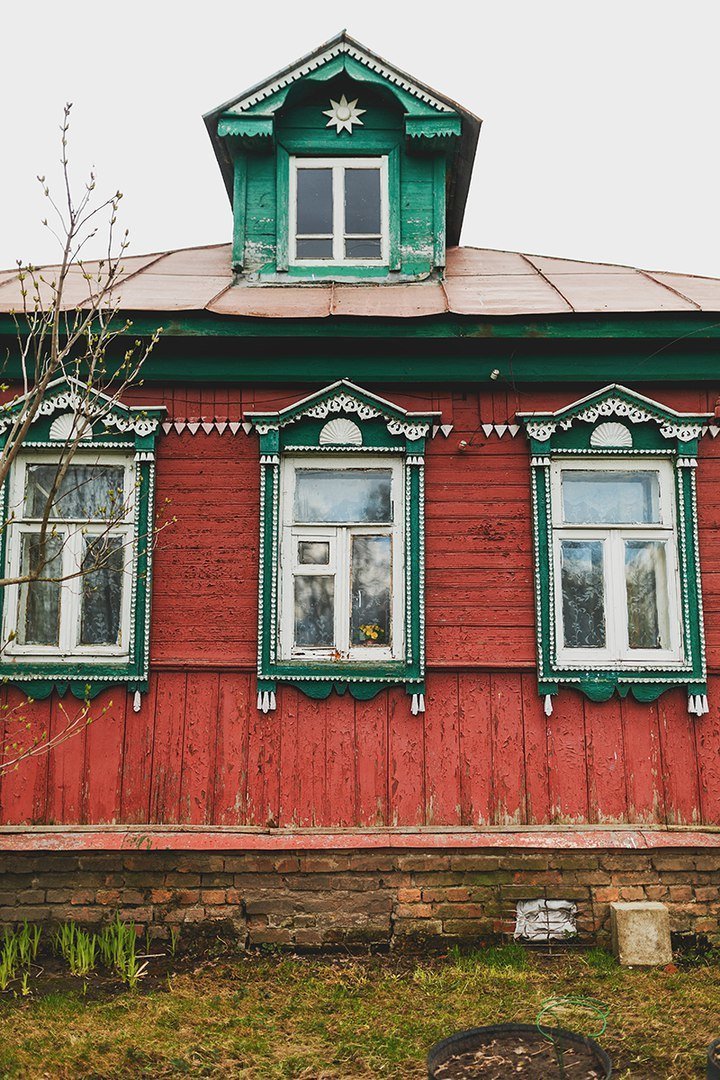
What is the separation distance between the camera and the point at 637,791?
20.1ft

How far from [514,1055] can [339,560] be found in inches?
130

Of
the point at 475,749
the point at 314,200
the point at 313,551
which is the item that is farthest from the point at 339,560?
the point at 314,200

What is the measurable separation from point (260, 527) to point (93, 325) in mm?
1825

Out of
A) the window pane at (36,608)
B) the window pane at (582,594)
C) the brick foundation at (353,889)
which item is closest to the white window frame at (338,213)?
the window pane at (582,594)

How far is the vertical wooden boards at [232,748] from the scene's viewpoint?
242 inches

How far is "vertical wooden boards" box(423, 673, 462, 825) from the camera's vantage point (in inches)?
241

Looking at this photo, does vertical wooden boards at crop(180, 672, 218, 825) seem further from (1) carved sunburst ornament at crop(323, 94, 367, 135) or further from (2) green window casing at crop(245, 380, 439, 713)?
(1) carved sunburst ornament at crop(323, 94, 367, 135)

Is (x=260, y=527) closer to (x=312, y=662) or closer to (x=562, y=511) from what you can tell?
(x=312, y=662)

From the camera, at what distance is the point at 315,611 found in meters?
6.38

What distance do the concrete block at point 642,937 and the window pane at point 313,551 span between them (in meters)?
2.98

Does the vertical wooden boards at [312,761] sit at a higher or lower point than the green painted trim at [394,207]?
lower

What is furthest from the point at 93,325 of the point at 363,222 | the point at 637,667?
the point at 637,667

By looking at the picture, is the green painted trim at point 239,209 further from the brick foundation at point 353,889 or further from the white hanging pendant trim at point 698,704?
the white hanging pendant trim at point 698,704

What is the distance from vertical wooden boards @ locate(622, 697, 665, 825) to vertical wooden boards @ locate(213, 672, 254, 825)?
259cm
